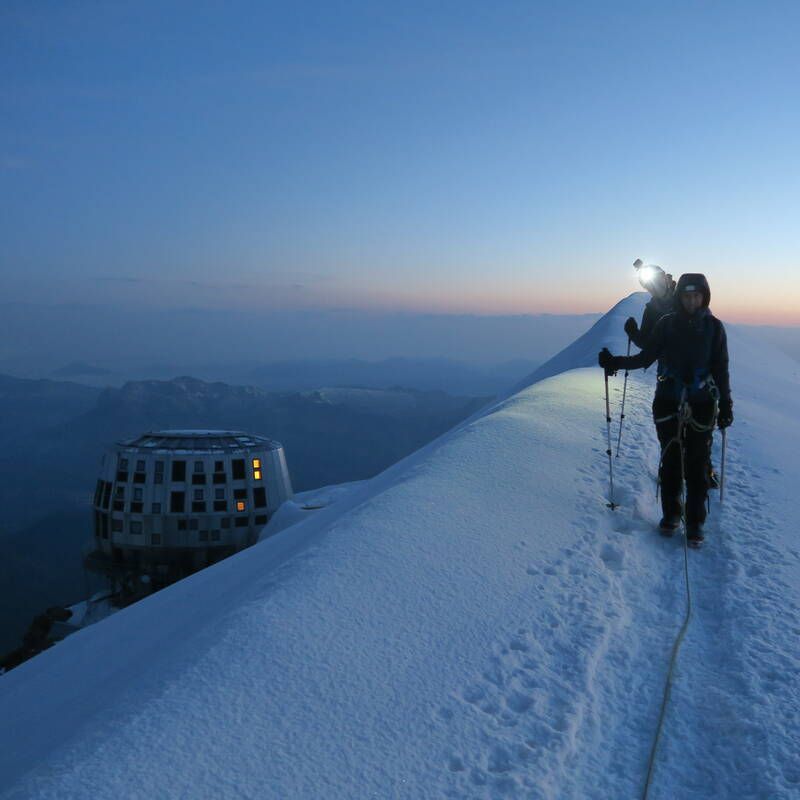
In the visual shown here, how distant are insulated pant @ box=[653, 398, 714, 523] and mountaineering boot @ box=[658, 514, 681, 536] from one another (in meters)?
0.03

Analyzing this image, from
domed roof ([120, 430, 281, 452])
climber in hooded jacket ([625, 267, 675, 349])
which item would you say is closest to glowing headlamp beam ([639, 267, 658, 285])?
Result: climber in hooded jacket ([625, 267, 675, 349])

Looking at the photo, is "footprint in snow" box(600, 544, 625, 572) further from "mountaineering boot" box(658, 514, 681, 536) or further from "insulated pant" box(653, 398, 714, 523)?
"insulated pant" box(653, 398, 714, 523)

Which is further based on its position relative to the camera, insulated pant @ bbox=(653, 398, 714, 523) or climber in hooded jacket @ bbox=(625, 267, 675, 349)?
climber in hooded jacket @ bbox=(625, 267, 675, 349)

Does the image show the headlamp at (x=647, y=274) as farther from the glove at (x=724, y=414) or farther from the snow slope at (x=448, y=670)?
the snow slope at (x=448, y=670)

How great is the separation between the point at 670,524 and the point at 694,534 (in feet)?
0.85

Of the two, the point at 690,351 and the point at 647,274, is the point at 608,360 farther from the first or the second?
the point at 647,274

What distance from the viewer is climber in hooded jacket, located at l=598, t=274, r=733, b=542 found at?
7.25 metres

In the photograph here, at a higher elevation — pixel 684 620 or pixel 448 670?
pixel 448 670

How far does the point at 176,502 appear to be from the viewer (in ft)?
213

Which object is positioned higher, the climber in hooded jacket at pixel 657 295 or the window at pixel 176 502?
the climber in hooded jacket at pixel 657 295

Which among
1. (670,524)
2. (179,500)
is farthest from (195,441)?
(670,524)

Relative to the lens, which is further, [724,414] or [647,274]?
[647,274]

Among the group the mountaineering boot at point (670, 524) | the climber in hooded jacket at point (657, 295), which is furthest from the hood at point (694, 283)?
the climber in hooded jacket at point (657, 295)

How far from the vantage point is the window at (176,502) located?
65000 mm
